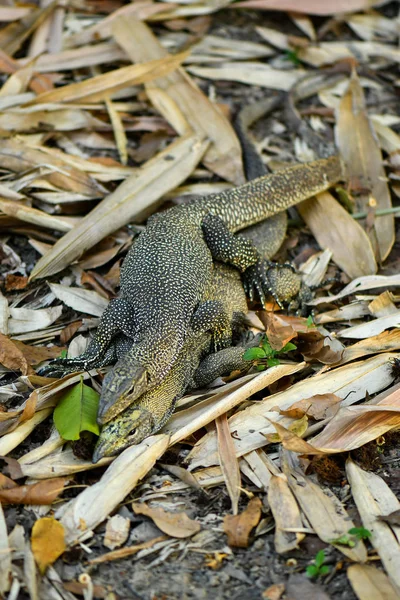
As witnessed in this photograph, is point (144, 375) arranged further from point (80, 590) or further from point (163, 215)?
point (163, 215)

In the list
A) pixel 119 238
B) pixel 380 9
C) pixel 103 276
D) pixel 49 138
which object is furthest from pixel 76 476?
pixel 380 9

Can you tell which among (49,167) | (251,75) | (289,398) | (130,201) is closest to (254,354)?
(289,398)

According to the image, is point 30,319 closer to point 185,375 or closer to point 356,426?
point 185,375

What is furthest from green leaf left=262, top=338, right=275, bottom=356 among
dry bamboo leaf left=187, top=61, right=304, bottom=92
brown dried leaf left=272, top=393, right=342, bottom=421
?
dry bamboo leaf left=187, top=61, right=304, bottom=92

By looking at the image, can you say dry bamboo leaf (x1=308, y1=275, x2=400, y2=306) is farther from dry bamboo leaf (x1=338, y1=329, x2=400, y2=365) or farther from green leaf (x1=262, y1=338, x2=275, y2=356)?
green leaf (x1=262, y1=338, x2=275, y2=356)

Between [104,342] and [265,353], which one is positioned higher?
[104,342]
